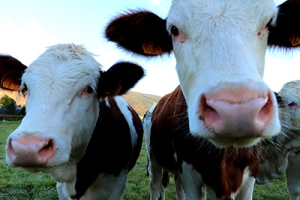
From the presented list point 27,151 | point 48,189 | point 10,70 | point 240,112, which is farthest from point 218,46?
point 48,189

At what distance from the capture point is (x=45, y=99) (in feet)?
9.49

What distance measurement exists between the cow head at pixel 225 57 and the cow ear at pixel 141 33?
0.04 ft

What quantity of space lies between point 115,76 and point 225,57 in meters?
1.79

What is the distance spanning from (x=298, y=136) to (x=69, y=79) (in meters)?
4.30

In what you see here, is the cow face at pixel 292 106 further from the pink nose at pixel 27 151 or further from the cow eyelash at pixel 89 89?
the pink nose at pixel 27 151

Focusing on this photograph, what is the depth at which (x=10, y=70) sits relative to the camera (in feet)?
12.3

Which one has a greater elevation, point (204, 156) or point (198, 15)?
point (198, 15)

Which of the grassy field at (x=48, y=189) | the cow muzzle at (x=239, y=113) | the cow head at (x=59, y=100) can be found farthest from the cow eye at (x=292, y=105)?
the cow muzzle at (x=239, y=113)

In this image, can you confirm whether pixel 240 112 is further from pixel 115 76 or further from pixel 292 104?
pixel 292 104

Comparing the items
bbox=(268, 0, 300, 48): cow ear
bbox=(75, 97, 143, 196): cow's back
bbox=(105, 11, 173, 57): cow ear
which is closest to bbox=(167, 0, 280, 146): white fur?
bbox=(105, 11, 173, 57): cow ear

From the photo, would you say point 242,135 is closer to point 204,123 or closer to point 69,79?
point 204,123

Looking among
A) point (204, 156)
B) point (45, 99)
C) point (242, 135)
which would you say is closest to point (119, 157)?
point (204, 156)

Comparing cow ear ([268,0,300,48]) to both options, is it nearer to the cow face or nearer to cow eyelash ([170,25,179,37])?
cow eyelash ([170,25,179,37])

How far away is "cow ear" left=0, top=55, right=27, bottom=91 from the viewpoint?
371cm
